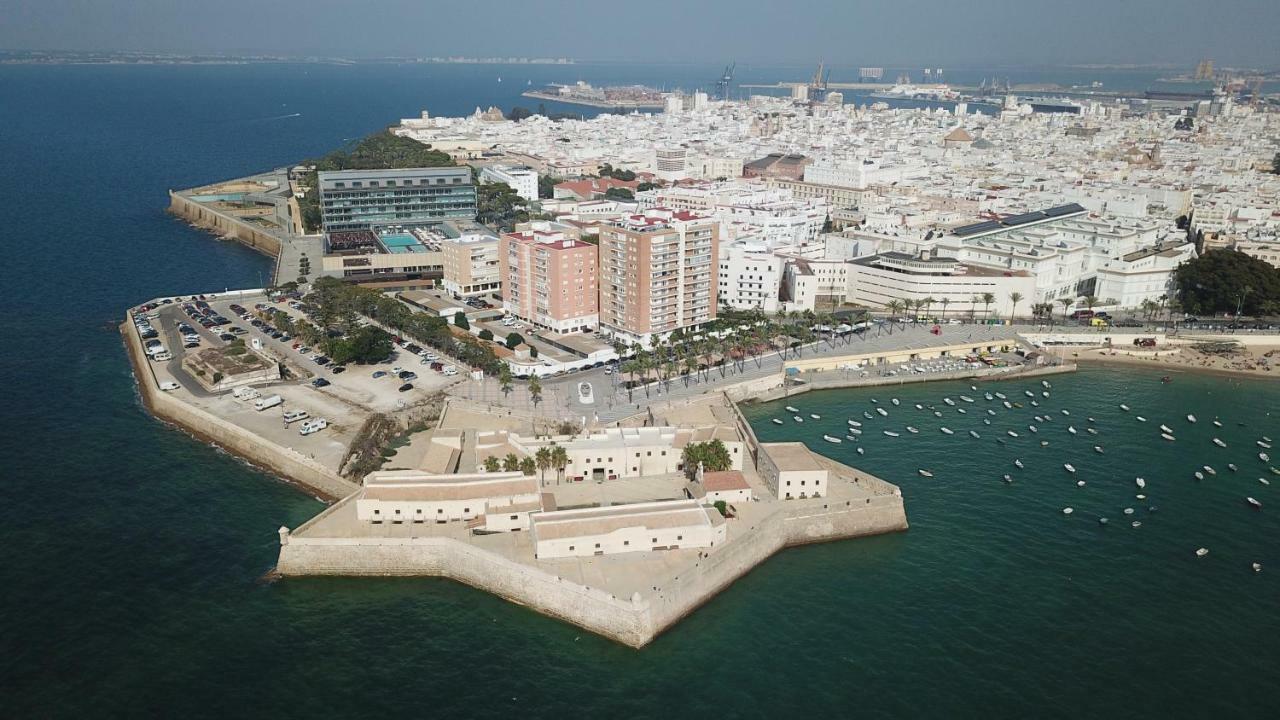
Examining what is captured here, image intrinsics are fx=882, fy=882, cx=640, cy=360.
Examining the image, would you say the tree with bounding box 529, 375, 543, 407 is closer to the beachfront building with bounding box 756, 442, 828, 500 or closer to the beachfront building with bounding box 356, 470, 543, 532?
the beachfront building with bounding box 356, 470, 543, 532

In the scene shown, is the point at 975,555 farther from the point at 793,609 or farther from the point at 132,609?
the point at 132,609

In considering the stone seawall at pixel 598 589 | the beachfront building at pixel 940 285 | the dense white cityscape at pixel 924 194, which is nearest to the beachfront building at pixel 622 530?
the stone seawall at pixel 598 589

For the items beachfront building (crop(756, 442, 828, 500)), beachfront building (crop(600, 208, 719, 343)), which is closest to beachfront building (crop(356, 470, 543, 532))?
beachfront building (crop(756, 442, 828, 500))

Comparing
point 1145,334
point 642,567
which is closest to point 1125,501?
point 642,567

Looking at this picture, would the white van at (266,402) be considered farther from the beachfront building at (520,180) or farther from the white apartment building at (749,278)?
the beachfront building at (520,180)

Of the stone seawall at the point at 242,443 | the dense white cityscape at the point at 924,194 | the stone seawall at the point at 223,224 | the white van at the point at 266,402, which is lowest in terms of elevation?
the stone seawall at the point at 242,443

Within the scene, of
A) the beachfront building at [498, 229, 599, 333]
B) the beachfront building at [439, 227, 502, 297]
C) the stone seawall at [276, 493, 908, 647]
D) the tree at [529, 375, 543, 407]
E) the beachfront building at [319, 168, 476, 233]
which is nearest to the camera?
the stone seawall at [276, 493, 908, 647]
